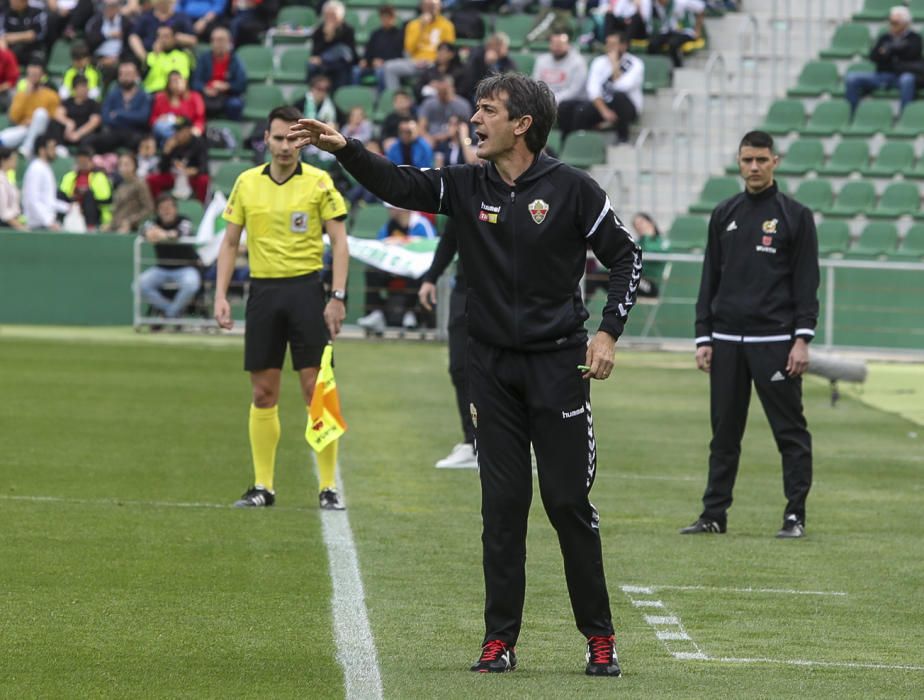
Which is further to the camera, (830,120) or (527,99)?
(830,120)

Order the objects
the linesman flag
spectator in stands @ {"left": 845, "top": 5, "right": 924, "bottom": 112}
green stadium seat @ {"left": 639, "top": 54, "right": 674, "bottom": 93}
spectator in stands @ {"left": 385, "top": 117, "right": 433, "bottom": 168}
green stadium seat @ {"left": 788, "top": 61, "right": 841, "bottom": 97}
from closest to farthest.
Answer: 1. the linesman flag
2. spectator in stands @ {"left": 385, "top": 117, "right": 433, "bottom": 168}
3. spectator in stands @ {"left": 845, "top": 5, "right": 924, "bottom": 112}
4. green stadium seat @ {"left": 788, "top": 61, "right": 841, "bottom": 97}
5. green stadium seat @ {"left": 639, "top": 54, "right": 674, "bottom": 93}

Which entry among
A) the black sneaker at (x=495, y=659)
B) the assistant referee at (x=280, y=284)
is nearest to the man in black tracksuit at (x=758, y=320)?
the assistant referee at (x=280, y=284)

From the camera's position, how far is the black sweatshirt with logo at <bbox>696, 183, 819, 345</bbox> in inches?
397

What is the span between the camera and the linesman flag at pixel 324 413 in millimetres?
10586

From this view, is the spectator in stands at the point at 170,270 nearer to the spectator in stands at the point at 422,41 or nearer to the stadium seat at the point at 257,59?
the spectator in stands at the point at 422,41

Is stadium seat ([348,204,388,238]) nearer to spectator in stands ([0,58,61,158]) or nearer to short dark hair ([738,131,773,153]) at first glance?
spectator in stands ([0,58,61,158])

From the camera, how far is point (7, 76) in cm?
2883

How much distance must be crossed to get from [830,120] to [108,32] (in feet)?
36.4

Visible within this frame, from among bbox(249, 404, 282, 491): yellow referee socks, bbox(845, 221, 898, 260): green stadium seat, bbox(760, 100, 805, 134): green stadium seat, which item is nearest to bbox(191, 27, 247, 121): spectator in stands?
bbox(760, 100, 805, 134): green stadium seat

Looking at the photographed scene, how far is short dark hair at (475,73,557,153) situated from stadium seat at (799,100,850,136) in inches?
807

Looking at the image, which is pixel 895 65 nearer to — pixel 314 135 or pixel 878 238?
pixel 878 238

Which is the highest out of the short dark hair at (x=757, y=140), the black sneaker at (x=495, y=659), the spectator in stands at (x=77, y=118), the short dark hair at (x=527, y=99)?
the short dark hair at (x=527, y=99)

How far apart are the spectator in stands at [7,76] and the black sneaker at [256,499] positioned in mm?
19214

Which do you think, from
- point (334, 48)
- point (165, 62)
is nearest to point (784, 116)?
point (334, 48)
